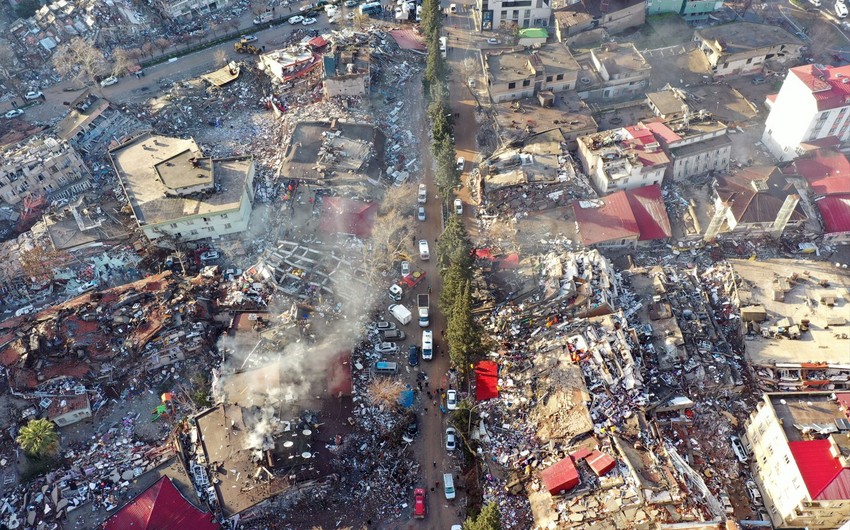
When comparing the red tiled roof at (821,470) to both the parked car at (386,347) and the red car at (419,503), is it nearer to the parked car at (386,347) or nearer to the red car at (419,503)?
the red car at (419,503)

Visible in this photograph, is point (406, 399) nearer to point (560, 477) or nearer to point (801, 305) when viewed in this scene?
point (560, 477)

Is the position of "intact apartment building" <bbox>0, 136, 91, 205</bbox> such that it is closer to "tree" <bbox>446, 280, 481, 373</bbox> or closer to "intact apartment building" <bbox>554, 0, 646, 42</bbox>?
"tree" <bbox>446, 280, 481, 373</bbox>

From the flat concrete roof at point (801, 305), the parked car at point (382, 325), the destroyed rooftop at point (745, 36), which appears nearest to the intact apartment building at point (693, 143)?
the flat concrete roof at point (801, 305)

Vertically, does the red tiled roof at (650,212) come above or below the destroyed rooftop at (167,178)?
below

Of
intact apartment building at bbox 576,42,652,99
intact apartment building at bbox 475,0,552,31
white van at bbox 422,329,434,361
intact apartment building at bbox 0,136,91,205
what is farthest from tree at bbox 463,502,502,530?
intact apartment building at bbox 475,0,552,31

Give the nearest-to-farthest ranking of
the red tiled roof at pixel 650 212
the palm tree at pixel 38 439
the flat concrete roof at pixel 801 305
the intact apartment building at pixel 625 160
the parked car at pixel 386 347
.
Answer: the palm tree at pixel 38 439, the flat concrete roof at pixel 801 305, the parked car at pixel 386 347, the red tiled roof at pixel 650 212, the intact apartment building at pixel 625 160

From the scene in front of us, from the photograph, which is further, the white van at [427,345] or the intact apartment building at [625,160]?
the intact apartment building at [625,160]

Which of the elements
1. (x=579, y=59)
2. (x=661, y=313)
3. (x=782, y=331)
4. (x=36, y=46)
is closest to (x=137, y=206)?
(x=36, y=46)
